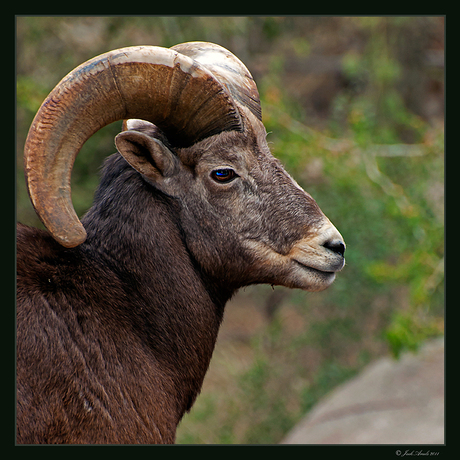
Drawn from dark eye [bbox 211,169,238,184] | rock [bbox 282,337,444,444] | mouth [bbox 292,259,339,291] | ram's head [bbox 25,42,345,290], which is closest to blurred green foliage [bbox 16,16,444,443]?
rock [bbox 282,337,444,444]

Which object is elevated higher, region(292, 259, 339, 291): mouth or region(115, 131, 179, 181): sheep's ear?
region(115, 131, 179, 181): sheep's ear

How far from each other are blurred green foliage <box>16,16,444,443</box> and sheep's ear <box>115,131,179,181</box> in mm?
4302

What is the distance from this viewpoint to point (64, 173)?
3.25 meters

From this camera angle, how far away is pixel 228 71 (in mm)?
4023

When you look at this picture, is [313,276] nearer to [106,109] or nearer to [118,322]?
[118,322]

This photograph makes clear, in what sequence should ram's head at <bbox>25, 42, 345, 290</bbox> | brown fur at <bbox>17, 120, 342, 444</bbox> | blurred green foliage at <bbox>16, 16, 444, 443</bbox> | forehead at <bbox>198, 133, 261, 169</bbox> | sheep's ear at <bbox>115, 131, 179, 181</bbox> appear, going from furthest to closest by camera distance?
blurred green foliage at <bbox>16, 16, 444, 443</bbox> → forehead at <bbox>198, 133, 261, 169</bbox> → sheep's ear at <bbox>115, 131, 179, 181</bbox> → ram's head at <bbox>25, 42, 345, 290</bbox> → brown fur at <bbox>17, 120, 342, 444</bbox>

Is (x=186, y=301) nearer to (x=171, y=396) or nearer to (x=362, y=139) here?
(x=171, y=396)

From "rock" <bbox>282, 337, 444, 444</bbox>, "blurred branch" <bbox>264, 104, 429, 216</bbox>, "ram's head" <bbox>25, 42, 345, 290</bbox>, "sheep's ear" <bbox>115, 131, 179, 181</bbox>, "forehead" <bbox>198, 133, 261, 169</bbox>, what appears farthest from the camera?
"blurred branch" <bbox>264, 104, 429, 216</bbox>

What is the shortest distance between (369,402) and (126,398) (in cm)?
496

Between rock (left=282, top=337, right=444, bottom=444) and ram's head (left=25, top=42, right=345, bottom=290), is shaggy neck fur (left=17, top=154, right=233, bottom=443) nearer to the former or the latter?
ram's head (left=25, top=42, right=345, bottom=290)

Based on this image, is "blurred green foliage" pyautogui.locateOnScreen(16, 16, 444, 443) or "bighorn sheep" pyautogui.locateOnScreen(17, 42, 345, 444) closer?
"bighorn sheep" pyautogui.locateOnScreen(17, 42, 345, 444)

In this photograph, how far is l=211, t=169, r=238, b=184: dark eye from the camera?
3721 millimetres

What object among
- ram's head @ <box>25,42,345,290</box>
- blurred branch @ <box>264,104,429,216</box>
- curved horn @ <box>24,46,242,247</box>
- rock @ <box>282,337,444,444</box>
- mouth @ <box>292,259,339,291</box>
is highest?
curved horn @ <box>24,46,242,247</box>

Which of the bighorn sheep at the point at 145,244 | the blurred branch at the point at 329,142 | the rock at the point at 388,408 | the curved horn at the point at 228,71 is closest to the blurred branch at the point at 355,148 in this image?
the blurred branch at the point at 329,142
